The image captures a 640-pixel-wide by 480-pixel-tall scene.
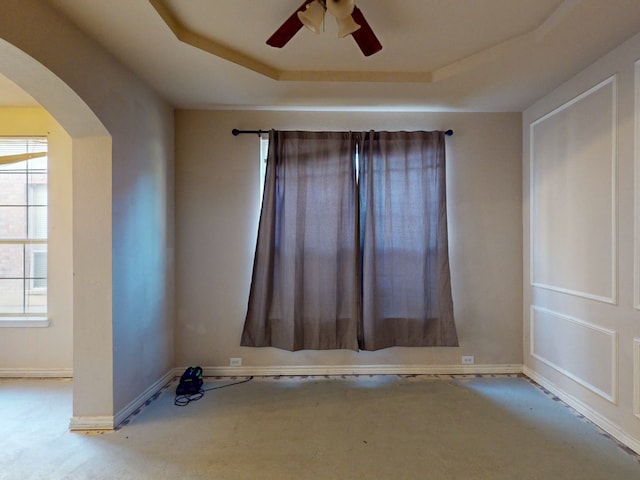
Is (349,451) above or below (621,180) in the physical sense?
below

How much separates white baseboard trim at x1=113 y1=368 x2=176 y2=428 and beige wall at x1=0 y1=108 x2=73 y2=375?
948 mm

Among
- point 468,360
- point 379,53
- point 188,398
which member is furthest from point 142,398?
point 379,53

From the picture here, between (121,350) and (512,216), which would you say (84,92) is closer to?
(121,350)

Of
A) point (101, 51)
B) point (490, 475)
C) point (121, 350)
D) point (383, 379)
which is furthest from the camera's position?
point (383, 379)

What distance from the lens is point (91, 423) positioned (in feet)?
7.03

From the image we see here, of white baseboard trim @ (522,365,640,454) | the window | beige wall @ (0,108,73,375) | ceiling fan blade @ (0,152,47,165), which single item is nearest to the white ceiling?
beige wall @ (0,108,73,375)

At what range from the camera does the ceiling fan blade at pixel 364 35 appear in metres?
1.59

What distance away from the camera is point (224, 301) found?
A: 3035 millimetres

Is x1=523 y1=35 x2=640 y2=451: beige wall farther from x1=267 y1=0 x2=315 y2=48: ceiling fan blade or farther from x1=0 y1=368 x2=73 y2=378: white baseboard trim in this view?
x1=0 y1=368 x2=73 y2=378: white baseboard trim

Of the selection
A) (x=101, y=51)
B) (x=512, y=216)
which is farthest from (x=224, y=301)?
(x=512, y=216)

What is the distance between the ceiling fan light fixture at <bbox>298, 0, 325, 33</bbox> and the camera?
59.7 inches

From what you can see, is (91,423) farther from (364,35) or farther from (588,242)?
(588,242)

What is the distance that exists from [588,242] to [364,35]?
209cm

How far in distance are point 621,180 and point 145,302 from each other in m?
3.40
